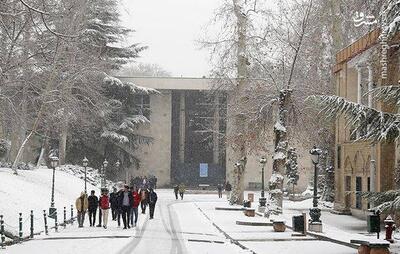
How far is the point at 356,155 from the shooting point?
3619 centimetres

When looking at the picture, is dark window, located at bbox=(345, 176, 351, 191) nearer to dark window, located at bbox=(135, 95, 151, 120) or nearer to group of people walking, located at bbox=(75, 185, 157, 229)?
group of people walking, located at bbox=(75, 185, 157, 229)

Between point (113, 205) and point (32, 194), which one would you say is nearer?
point (113, 205)

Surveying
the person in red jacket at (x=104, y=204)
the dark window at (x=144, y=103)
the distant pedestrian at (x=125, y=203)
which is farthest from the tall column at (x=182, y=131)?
the distant pedestrian at (x=125, y=203)

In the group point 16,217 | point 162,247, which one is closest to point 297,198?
point 16,217

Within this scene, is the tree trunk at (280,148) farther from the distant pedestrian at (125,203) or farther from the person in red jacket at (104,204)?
the person in red jacket at (104,204)

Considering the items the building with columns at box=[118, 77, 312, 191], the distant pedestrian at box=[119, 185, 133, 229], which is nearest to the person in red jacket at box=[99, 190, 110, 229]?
the distant pedestrian at box=[119, 185, 133, 229]

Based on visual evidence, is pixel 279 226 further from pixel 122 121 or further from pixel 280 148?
pixel 122 121

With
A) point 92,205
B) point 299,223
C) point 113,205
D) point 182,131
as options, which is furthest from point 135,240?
point 182,131

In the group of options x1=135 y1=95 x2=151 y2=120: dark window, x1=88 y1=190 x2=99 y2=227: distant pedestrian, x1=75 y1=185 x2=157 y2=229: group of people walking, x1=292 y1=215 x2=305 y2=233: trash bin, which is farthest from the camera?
x1=135 y1=95 x2=151 y2=120: dark window

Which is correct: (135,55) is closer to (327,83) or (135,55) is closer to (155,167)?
(155,167)

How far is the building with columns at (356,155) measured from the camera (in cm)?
3100

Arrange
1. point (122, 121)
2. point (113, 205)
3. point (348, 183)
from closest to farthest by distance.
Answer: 1. point (113, 205)
2. point (348, 183)
3. point (122, 121)

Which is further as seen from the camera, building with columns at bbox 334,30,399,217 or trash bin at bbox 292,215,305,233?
building with columns at bbox 334,30,399,217

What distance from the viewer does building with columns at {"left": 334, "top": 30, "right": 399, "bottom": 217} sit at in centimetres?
3100
